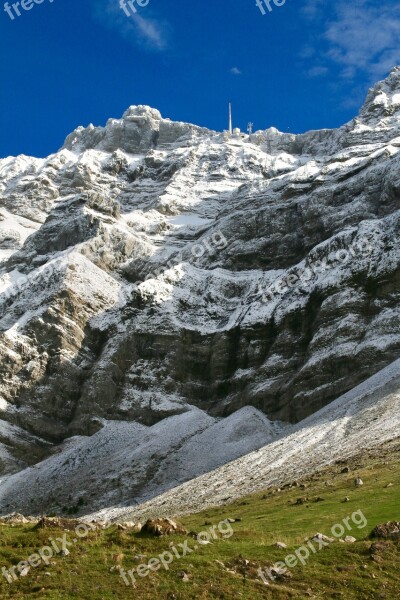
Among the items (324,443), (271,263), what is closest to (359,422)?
(324,443)

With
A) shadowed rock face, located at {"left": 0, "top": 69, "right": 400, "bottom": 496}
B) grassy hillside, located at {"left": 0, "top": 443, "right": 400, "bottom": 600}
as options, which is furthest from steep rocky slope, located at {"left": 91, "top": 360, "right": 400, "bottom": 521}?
grassy hillside, located at {"left": 0, "top": 443, "right": 400, "bottom": 600}

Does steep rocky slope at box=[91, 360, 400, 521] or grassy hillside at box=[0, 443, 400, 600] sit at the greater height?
steep rocky slope at box=[91, 360, 400, 521]

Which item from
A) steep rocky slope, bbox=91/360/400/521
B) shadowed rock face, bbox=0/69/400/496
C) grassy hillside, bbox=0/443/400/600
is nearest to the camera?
grassy hillside, bbox=0/443/400/600

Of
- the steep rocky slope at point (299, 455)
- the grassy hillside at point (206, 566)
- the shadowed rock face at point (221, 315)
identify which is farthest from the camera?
the shadowed rock face at point (221, 315)

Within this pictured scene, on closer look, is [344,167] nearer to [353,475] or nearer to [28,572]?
[353,475]

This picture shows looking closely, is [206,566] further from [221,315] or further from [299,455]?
[221,315]

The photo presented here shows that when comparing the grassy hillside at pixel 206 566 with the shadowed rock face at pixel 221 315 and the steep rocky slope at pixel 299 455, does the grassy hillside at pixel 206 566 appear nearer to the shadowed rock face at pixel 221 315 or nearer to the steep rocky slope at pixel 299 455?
the steep rocky slope at pixel 299 455

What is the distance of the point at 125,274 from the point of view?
174500 mm

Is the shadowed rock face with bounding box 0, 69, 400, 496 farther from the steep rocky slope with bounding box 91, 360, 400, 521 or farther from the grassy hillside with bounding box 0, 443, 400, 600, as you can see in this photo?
the grassy hillside with bounding box 0, 443, 400, 600

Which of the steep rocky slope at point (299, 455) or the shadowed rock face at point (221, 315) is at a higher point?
the shadowed rock face at point (221, 315)

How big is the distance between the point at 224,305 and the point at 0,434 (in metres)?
57.0

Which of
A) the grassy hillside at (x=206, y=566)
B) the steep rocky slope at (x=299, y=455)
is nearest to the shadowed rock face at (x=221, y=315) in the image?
the steep rocky slope at (x=299, y=455)

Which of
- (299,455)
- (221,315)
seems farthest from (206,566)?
(221,315)

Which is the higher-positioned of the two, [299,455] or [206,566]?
[299,455]
